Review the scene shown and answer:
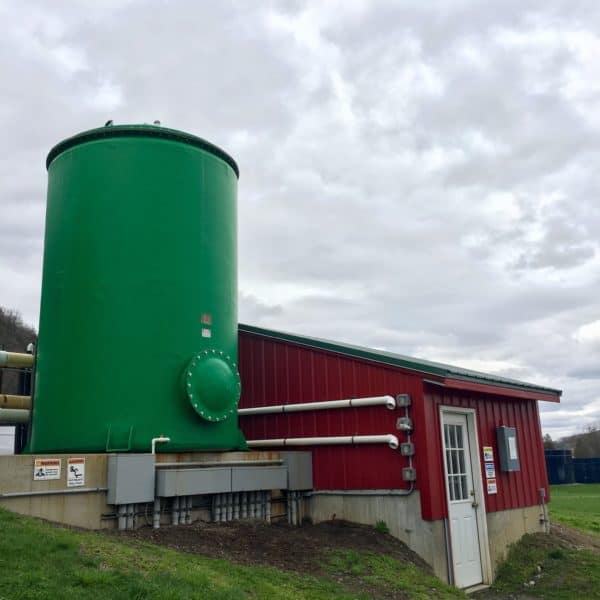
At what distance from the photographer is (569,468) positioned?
1959 inches

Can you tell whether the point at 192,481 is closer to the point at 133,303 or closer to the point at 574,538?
the point at 133,303

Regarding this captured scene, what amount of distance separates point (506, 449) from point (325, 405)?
12.2 feet

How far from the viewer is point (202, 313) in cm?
1024

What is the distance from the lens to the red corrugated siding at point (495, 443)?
33.2 feet

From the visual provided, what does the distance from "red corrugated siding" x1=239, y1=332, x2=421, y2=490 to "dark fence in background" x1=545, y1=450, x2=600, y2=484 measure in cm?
4141

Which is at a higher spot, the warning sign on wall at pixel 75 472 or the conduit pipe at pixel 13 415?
the conduit pipe at pixel 13 415

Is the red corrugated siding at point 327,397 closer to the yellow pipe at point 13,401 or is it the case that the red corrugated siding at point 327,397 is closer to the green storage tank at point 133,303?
the green storage tank at point 133,303

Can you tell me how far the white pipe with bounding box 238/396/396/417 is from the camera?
10.4 meters

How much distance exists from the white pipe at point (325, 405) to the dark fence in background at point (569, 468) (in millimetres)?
41505

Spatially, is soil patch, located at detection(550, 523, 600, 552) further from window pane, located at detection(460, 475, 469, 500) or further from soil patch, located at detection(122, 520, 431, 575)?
soil patch, located at detection(122, 520, 431, 575)

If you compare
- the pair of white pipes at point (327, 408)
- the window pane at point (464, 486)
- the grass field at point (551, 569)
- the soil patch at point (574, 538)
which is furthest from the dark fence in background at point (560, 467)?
the pair of white pipes at point (327, 408)

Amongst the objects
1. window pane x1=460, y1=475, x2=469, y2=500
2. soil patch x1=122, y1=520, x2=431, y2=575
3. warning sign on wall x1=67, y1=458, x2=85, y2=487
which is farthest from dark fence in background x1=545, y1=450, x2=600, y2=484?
warning sign on wall x1=67, y1=458, x2=85, y2=487

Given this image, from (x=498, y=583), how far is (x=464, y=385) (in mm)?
3512

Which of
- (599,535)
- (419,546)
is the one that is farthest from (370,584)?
(599,535)
